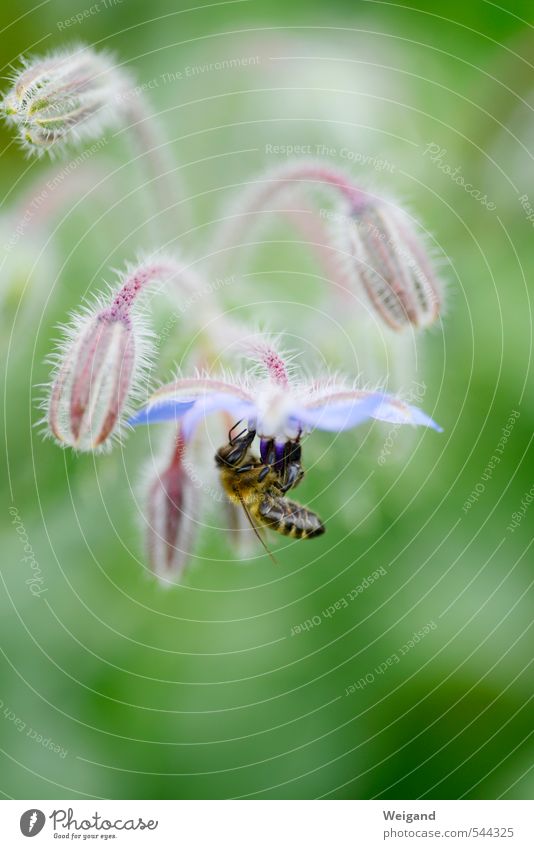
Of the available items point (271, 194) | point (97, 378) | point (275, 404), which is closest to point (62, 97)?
point (271, 194)

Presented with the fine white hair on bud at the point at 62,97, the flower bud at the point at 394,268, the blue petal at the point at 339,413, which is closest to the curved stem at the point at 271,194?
the flower bud at the point at 394,268

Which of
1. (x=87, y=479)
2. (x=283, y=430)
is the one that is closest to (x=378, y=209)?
(x=283, y=430)

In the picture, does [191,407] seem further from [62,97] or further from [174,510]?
[62,97]

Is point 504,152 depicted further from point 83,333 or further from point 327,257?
point 83,333

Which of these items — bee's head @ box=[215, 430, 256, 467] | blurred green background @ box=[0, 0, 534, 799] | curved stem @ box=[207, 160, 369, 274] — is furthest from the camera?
blurred green background @ box=[0, 0, 534, 799]

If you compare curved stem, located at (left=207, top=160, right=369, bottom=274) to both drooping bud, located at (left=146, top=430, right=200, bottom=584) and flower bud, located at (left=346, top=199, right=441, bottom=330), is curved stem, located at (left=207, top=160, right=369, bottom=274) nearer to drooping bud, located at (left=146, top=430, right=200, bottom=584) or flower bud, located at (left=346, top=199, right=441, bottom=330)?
flower bud, located at (left=346, top=199, right=441, bottom=330)

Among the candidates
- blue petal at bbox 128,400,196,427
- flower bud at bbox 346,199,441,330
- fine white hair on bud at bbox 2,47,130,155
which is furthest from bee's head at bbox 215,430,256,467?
fine white hair on bud at bbox 2,47,130,155
